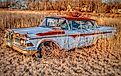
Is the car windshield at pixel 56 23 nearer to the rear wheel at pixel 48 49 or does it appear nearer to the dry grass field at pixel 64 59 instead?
the dry grass field at pixel 64 59

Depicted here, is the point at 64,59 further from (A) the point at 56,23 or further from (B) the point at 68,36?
(A) the point at 56,23

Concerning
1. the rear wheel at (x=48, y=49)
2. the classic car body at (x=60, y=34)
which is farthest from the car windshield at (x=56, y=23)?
the rear wheel at (x=48, y=49)

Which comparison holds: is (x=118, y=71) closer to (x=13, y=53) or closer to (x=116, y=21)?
(x=116, y=21)

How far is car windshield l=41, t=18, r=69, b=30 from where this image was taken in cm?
331

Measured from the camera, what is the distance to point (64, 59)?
333cm

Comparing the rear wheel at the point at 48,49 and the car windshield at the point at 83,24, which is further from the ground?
the car windshield at the point at 83,24

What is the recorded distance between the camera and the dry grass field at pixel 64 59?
127 inches

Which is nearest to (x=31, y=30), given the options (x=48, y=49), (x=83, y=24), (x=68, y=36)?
(x=48, y=49)

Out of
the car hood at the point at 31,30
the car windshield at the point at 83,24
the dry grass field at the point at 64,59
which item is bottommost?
the dry grass field at the point at 64,59

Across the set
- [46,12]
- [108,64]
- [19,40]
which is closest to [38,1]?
[46,12]

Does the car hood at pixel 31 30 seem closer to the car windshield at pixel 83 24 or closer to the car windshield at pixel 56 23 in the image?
the car windshield at pixel 56 23

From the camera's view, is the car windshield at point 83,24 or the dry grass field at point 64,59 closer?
the dry grass field at point 64,59

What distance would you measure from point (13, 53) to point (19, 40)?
0.20 meters

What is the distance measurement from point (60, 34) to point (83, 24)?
1.16 ft
